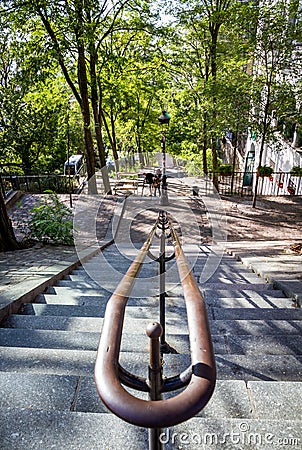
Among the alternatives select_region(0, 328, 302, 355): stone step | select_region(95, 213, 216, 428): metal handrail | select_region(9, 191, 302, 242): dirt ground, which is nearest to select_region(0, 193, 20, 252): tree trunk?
select_region(9, 191, 302, 242): dirt ground

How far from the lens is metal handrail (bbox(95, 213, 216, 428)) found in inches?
22.1

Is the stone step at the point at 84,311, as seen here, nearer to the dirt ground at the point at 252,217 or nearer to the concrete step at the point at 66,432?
the concrete step at the point at 66,432

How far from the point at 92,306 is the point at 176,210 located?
24.9 ft

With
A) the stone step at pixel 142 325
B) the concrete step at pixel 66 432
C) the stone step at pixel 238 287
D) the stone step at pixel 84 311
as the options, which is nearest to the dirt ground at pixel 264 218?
the stone step at pixel 238 287

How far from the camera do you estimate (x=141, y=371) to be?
4.87 ft

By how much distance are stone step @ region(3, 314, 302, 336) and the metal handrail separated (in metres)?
1.49

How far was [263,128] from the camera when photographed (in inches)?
394

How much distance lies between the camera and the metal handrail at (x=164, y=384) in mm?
562

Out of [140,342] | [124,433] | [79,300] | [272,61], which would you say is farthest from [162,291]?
[272,61]

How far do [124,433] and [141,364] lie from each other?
49cm

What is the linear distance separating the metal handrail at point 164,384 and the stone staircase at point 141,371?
52 cm

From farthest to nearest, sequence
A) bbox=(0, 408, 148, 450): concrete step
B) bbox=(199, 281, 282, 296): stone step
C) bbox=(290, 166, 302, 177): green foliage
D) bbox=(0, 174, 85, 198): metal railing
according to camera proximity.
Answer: bbox=(290, 166, 302, 177): green foliage < bbox=(0, 174, 85, 198): metal railing < bbox=(199, 281, 282, 296): stone step < bbox=(0, 408, 148, 450): concrete step

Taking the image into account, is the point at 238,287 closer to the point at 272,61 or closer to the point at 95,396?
the point at 95,396

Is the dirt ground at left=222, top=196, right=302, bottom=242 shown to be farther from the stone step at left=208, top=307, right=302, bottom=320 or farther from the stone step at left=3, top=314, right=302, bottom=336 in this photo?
the stone step at left=3, top=314, right=302, bottom=336
